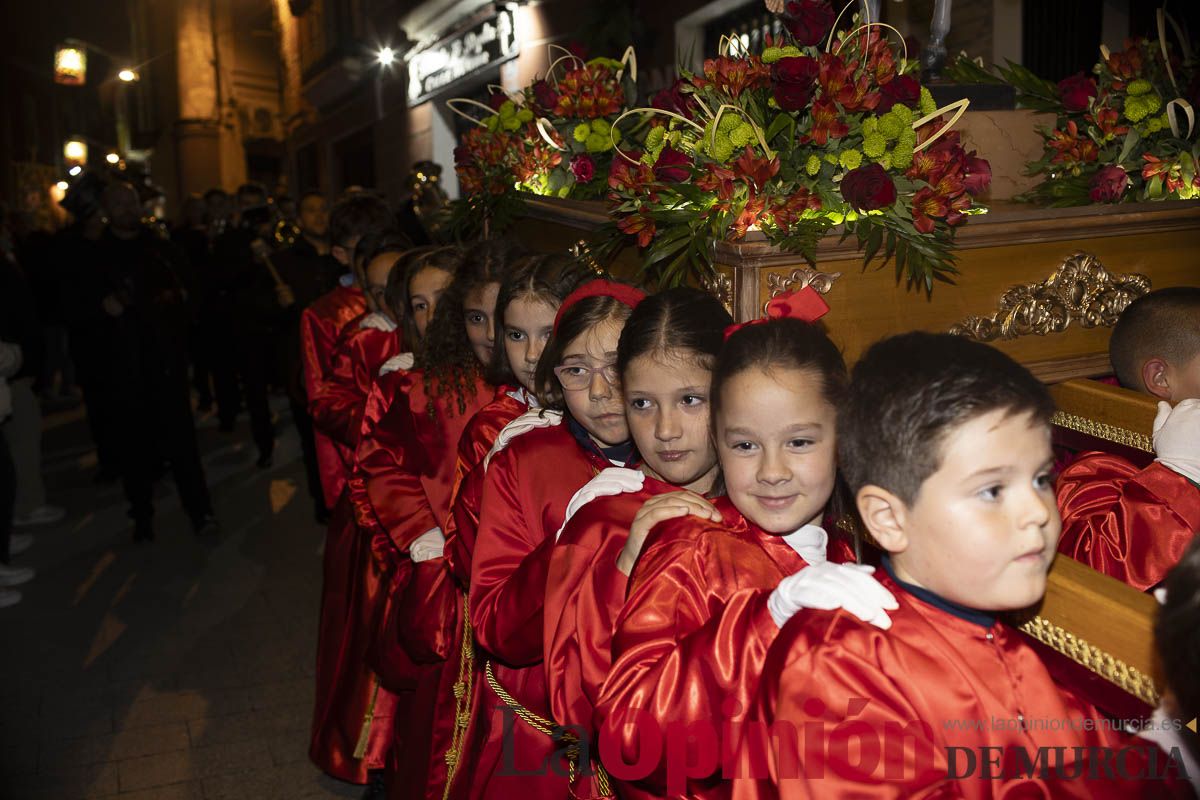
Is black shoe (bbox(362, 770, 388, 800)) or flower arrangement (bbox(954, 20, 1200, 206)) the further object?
black shoe (bbox(362, 770, 388, 800))

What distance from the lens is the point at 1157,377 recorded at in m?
2.34

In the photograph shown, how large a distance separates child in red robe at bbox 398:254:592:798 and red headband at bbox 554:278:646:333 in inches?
11.2

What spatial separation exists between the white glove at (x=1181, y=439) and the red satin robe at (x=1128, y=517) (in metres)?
0.03

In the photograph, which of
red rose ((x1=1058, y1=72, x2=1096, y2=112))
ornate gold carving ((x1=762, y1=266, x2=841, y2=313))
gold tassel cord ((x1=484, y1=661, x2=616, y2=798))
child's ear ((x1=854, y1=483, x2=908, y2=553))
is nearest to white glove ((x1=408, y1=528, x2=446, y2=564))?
gold tassel cord ((x1=484, y1=661, x2=616, y2=798))

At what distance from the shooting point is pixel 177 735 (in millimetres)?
3873

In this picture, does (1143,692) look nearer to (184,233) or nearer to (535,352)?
(535,352)

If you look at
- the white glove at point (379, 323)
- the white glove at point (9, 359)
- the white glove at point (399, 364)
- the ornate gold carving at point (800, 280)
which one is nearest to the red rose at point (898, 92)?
the ornate gold carving at point (800, 280)

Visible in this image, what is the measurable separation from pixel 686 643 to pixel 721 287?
101cm

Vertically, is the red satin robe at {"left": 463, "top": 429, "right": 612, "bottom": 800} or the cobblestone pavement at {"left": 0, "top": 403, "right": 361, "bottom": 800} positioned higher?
the red satin robe at {"left": 463, "top": 429, "right": 612, "bottom": 800}

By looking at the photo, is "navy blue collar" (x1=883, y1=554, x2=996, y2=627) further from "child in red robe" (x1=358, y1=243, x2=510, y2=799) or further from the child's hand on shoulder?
"child in red robe" (x1=358, y1=243, x2=510, y2=799)

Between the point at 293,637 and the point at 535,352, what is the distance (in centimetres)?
280

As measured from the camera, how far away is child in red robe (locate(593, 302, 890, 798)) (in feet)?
4.91

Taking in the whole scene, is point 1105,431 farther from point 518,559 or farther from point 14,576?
point 14,576

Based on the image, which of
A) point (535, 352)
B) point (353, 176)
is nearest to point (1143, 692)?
point (535, 352)
